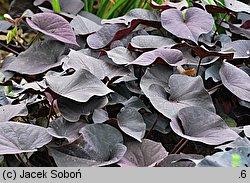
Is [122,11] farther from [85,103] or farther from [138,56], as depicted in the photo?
[85,103]

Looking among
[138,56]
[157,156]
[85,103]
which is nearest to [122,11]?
[138,56]

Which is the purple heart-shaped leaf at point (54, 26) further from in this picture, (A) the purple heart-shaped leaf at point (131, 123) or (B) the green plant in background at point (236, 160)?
(B) the green plant in background at point (236, 160)

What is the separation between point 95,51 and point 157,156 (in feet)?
1.66

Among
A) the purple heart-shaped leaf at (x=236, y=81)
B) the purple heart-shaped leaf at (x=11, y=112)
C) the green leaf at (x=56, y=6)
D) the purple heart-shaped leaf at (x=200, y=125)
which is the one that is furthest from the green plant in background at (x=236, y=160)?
the green leaf at (x=56, y=6)

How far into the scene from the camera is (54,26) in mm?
1296

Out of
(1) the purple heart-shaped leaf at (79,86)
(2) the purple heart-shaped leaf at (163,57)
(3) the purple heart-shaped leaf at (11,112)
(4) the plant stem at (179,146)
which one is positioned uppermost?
(2) the purple heart-shaped leaf at (163,57)

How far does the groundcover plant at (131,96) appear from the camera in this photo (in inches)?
33.8


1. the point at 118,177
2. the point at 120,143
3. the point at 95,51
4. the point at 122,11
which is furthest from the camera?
the point at 122,11

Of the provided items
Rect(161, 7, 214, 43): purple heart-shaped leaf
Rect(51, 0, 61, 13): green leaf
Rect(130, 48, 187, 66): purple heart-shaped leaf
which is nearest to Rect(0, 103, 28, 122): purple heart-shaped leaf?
Rect(130, 48, 187, 66): purple heart-shaped leaf

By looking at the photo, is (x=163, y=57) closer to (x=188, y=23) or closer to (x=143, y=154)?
(x=188, y=23)

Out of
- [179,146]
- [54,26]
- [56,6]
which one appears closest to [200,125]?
[179,146]

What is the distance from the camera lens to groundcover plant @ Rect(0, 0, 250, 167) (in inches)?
33.8

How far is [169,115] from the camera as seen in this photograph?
36.5 inches

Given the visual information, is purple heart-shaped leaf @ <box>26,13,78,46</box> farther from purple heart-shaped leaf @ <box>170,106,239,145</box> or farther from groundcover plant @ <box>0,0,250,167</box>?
purple heart-shaped leaf @ <box>170,106,239,145</box>
